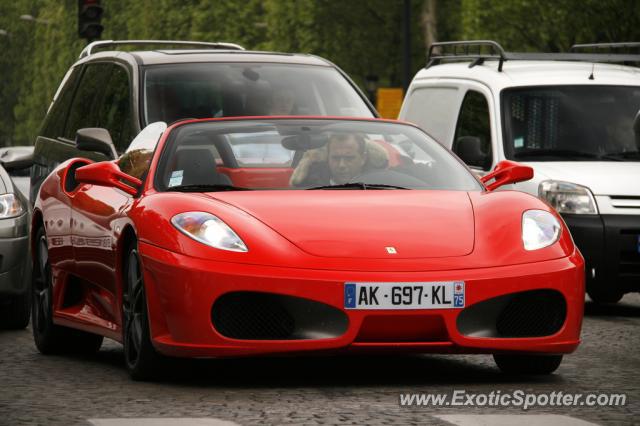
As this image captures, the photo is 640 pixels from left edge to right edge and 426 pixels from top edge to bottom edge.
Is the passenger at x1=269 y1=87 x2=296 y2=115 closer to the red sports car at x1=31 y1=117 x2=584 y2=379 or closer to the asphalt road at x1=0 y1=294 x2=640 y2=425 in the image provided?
the asphalt road at x1=0 y1=294 x2=640 y2=425

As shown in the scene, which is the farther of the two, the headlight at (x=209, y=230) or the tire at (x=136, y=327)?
the tire at (x=136, y=327)

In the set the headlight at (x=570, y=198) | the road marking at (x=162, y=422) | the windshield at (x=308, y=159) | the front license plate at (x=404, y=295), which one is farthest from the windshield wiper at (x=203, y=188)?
the headlight at (x=570, y=198)

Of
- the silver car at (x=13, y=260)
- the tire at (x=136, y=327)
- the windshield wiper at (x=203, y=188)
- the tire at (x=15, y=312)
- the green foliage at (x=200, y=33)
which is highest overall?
the windshield wiper at (x=203, y=188)

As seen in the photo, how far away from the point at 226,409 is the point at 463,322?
1.19 meters

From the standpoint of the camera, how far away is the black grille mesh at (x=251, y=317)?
8086 millimetres

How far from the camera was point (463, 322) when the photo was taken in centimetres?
813

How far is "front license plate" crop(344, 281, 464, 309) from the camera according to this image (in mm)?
7992

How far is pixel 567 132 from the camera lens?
14.3 meters

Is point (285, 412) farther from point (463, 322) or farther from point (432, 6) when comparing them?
point (432, 6)

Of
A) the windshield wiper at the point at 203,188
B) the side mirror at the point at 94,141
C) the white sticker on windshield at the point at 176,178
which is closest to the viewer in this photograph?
the windshield wiper at the point at 203,188

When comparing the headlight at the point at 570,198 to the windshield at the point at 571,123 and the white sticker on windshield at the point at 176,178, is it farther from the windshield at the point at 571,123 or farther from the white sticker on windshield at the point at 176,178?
the white sticker on windshield at the point at 176,178

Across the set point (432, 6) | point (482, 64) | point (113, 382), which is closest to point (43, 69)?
point (432, 6)

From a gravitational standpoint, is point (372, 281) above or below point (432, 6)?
above

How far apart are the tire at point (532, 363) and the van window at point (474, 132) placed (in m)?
5.05
